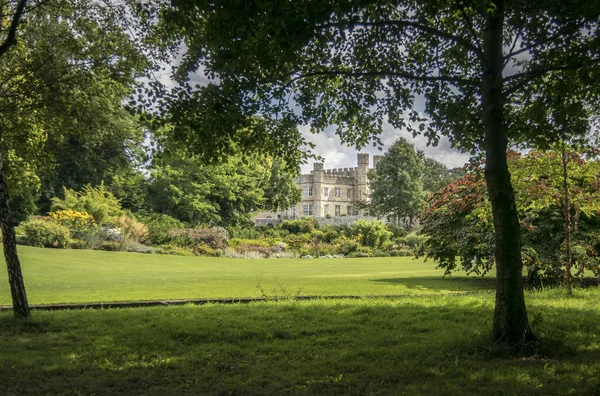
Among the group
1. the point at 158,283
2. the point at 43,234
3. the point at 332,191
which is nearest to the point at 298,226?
the point at 43,234

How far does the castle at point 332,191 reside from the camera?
6706cm

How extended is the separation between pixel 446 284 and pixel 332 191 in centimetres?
5552

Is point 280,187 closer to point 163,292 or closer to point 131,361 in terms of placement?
point 163,292

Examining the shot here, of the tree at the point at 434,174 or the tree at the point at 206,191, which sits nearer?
the tree at the point at 206,191

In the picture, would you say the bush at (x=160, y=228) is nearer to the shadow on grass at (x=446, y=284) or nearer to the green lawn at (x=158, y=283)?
the green lawn at (x=158, y=283)

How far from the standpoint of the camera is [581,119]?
24.8 feet

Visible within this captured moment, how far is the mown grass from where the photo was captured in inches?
176

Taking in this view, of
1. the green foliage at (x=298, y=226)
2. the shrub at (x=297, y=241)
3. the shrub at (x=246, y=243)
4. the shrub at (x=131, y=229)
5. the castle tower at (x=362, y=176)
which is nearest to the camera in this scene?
the shrub at (x=131, y=229)

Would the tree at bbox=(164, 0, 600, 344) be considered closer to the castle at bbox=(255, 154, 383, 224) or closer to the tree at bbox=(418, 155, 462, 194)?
the tree at bbox=(418, 155, 462, 194)

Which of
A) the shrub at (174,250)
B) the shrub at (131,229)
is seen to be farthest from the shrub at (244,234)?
the shrub at (131,229)

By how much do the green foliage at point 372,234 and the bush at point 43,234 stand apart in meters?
18.9

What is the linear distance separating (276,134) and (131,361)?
389 centimetres

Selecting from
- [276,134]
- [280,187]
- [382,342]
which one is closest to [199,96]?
[276,134]

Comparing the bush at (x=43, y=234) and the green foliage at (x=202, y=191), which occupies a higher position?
the green foliage at (x=202, y=191)
